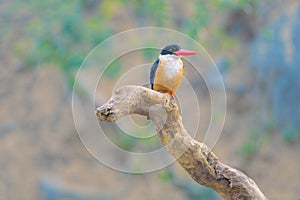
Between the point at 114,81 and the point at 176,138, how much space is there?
4.38 meters

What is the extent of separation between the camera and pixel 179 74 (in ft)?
8.77

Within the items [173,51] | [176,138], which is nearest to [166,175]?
[173,51]

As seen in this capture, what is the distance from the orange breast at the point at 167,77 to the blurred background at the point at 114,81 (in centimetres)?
234

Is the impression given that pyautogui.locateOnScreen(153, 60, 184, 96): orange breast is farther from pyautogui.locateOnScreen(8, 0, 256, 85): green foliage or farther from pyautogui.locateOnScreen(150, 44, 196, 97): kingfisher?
pyautogui.locateOnScreen(8, 0, 256, 85): green foliage

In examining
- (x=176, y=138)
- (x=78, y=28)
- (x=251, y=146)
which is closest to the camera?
(x=176, y=138)

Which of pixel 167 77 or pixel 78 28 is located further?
pixel 78 28

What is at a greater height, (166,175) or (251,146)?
(251,146)

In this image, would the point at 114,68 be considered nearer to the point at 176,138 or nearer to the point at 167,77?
the point at 167,77

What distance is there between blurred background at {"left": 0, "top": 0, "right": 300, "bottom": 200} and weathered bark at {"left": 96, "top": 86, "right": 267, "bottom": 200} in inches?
93.1

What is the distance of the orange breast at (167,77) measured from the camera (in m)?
2.66

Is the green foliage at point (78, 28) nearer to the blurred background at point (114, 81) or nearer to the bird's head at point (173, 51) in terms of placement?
the blurred background at point (114, 81)

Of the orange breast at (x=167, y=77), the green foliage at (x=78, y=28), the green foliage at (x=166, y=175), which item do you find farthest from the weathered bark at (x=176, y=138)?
the green foliage at (x=78, y=28)

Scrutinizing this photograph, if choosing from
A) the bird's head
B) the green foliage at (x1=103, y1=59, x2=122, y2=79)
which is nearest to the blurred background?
the green foliage at (x1=103, y1=59, x2=122, y2=79)

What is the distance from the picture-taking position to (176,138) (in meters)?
2.51
